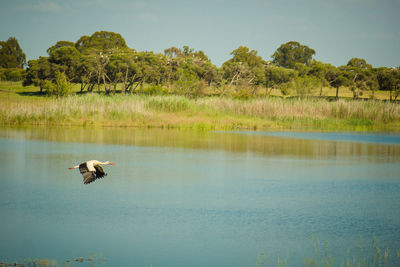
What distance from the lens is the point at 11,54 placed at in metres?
98.6

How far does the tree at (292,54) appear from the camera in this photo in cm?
9675

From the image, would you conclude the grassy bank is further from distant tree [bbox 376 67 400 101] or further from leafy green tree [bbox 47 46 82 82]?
distant tree [bbox 376 67 400 101]

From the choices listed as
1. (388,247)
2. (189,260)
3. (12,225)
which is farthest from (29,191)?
(388,247)

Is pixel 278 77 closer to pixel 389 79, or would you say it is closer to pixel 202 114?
pixel 389 79

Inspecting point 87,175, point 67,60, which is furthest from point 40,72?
point 87,175

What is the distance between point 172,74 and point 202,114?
27325 millimetres

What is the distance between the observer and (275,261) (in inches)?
264

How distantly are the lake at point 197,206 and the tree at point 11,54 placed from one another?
80224 mm

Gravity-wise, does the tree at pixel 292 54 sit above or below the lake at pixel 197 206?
above

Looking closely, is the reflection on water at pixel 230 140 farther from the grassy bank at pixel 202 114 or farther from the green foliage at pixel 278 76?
the green foliage at pixel 278 76

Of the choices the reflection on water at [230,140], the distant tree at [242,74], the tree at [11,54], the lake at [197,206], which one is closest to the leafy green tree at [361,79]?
the distant tree at [242,74]

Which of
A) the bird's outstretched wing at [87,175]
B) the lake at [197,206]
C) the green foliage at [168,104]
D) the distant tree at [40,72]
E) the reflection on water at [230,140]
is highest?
the distant tree at [40,72]

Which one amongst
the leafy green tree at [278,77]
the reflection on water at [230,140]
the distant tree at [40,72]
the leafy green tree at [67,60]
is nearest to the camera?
the reflection on water at [230,140]

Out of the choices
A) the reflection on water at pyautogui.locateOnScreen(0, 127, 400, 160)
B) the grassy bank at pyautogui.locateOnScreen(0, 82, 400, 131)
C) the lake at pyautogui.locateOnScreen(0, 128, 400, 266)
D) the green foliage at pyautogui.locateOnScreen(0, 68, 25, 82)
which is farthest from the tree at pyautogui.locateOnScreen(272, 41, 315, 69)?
the lake at pyautogui.locateOnScreen(0, 128, 400, 266)
